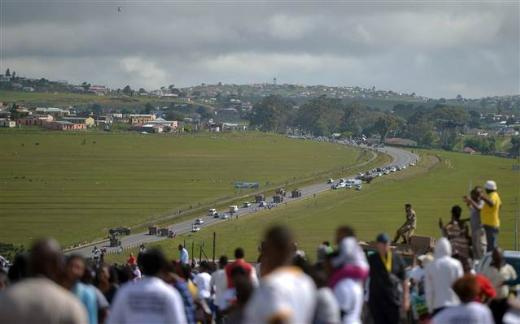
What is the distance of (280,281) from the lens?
622 cm

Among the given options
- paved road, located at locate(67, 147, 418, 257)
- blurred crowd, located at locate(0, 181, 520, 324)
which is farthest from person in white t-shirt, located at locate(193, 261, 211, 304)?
paved road, located at locate(67, 147, 418, 257)

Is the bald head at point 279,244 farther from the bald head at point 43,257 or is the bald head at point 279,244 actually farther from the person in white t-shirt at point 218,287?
the person in white t-shirt at point 218,287

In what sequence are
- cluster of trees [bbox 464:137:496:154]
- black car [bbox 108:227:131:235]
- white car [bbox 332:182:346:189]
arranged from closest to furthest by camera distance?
black car [bbox 108:227:131:235] → white car [bbox 332:182:346:189] → cluster of trees [bbox 464:137:496:154]

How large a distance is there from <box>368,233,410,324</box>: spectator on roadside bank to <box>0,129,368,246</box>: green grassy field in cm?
5960

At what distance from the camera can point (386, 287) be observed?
1122cm

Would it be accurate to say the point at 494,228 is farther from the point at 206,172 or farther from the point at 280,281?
the point at 206,172

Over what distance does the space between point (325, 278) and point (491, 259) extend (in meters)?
4.49

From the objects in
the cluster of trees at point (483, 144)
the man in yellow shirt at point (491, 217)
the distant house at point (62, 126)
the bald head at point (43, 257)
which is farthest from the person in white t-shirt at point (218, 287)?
the distant house at point (62, 126)

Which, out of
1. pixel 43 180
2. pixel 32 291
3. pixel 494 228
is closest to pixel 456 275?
pixel 494 228

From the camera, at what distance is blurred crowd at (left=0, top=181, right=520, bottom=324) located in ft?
20.4

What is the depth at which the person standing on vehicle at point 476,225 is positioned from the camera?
14.7 metres

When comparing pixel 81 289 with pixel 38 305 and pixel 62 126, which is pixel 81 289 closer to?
pixel 38 305

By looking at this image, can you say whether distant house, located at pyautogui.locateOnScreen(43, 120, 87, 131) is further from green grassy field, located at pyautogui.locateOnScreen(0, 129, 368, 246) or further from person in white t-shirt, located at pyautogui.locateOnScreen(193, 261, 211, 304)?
person in white t-shirt, located at pyautogui.locateOnScreen(193, 261, 211, 304)

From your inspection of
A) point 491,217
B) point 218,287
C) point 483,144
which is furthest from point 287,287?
point 483,144
